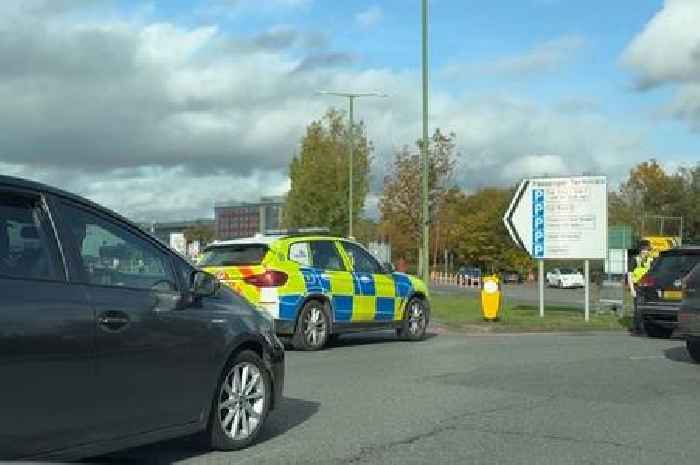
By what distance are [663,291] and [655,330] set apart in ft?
3.07

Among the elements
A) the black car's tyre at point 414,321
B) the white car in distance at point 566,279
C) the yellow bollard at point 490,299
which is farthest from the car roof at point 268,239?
the white car in distance at point 566,279

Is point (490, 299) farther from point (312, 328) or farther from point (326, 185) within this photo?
point (326, 185)

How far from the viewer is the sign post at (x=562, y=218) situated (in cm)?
2092

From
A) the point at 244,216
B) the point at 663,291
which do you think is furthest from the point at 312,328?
the point at 244,216

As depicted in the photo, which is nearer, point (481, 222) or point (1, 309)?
point (1, 309)

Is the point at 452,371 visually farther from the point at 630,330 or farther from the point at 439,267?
the point at 439,267

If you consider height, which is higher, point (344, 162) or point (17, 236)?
point (344, 162)

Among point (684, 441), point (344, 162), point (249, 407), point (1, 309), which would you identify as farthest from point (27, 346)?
point (344, 162)

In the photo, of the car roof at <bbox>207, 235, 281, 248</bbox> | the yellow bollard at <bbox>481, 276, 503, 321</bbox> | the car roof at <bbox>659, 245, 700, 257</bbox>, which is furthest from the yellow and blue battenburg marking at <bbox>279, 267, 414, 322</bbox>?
the car roof at <bbox>659, 245, 700, 257</bbox>

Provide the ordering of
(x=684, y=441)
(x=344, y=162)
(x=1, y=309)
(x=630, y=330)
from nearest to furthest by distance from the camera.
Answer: (x=1, y=309)
(x=684, y=441)
(x=630, y=330)
(x=344, y=162)

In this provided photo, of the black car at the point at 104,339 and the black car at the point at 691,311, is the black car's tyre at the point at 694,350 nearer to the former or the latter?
the black car at the point at 691,311

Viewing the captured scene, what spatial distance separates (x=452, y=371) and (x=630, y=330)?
9.49 meters

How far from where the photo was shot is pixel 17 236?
16.0 feet

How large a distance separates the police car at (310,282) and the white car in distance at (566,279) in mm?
58522
